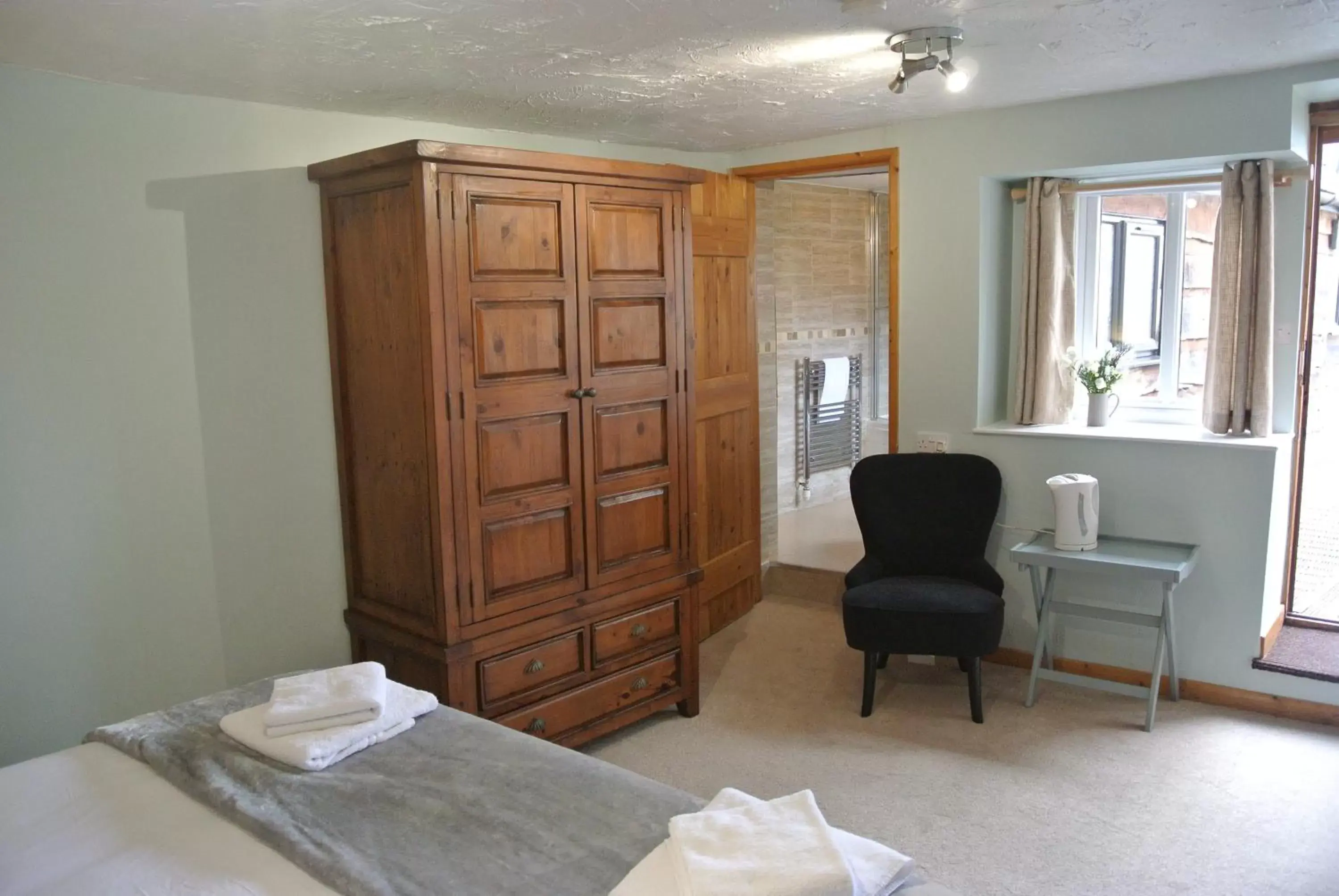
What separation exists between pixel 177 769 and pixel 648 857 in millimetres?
1052

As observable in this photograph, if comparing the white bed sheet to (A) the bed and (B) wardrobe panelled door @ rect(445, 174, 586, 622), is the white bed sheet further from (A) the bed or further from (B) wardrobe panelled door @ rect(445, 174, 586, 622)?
(B) wardrobe panelled door @ rect(445, 174, 586, 622)

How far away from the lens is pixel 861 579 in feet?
12.7

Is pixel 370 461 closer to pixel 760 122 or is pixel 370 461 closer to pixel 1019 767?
pixel 760 122

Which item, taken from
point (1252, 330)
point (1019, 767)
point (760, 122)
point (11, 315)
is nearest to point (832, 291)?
point (760, 122)

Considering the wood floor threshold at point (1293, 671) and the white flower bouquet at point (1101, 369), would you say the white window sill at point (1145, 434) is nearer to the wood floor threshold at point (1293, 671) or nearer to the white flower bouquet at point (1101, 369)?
the white flower bouquet at point (1101, 369)

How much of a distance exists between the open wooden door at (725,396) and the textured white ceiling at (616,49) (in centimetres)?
91

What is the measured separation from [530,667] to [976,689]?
1.63 metres

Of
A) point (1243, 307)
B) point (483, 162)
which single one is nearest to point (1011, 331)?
point (1243, 307)

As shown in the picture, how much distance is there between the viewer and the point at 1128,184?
13.0ft

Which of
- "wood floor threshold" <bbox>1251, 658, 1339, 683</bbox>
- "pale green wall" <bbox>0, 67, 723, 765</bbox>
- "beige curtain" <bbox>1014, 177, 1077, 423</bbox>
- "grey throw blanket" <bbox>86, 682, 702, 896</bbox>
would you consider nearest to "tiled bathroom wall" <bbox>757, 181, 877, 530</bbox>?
"beige curtain" <bbox>1014, 177, 1077, 423</bbox>

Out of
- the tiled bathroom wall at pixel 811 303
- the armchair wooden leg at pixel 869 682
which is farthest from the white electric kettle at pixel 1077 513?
the tiled bathroom wall at pixel 811 303

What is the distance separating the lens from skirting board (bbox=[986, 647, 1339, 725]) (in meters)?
3.45

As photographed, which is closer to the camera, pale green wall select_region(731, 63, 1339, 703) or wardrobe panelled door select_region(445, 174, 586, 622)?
wardrobe panelled door select_region(445, 174, 586, 622)

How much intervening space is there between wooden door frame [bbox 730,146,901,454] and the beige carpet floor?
1179 millimetres
